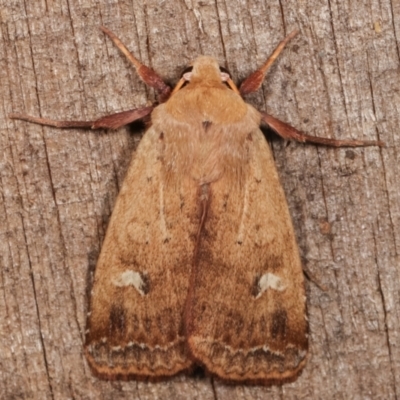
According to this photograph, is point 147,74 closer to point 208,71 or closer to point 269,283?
point 208,71

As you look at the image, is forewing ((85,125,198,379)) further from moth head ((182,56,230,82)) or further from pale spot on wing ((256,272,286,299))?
moth head ((182,56,230,82))

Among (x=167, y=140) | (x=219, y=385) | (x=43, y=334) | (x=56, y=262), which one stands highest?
(x=167, y=140)

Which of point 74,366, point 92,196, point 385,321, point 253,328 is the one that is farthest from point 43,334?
point 385,321

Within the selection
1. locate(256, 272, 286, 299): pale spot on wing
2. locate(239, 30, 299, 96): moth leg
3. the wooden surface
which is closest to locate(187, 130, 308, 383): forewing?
locate(256, 272, 286, 299): pale spot on wing

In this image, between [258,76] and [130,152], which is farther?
[130,152]

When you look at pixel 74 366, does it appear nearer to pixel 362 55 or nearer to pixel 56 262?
pixel 56 262

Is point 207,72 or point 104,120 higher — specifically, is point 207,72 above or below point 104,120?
above

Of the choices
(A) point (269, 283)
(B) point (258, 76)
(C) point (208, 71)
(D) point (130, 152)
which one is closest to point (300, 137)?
(B) point (258, 76)
